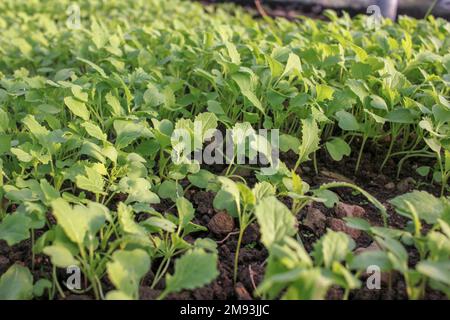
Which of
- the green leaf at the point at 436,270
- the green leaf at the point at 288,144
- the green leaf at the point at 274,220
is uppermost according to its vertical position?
the green leaf at the point at 436,270

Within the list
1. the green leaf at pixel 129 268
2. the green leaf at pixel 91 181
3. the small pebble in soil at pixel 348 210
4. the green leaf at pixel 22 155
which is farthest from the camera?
the small pebble in soil at pixel 348 210

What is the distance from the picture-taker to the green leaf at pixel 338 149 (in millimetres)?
1687

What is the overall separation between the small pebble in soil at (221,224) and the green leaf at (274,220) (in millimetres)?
368

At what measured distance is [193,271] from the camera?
3.46 feet

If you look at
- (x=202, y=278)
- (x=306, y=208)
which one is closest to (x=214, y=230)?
(x=306, y=208)

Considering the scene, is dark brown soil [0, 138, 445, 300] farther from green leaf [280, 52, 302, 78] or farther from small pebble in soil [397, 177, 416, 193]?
green leaf [280, 52, 302, 78]

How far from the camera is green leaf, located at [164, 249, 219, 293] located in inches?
40.5

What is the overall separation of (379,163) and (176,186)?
2.40 ft

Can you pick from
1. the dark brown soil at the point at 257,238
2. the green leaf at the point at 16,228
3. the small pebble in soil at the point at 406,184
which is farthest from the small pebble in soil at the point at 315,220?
the green leaf at the point at 16,228

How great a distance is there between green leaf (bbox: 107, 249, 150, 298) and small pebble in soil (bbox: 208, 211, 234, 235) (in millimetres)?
387

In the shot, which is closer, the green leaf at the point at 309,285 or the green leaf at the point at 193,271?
the green leaf at the point at 309,285

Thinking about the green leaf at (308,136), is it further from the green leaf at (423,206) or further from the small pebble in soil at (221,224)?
the green leaf at (423,206)
